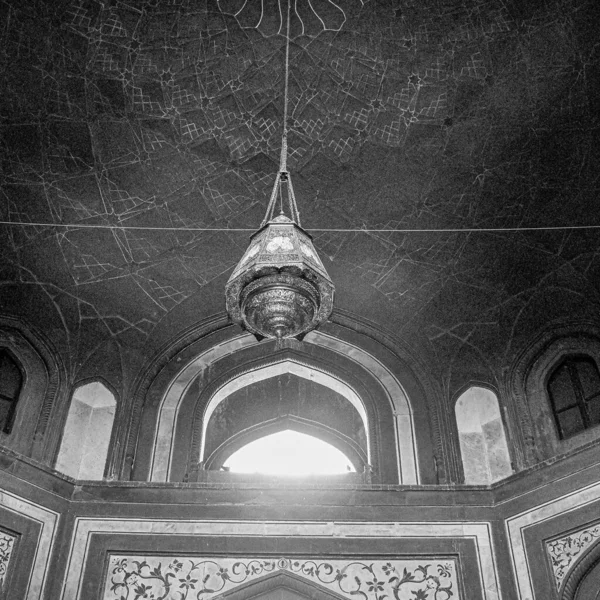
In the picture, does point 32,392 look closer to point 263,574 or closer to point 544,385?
point 263,574

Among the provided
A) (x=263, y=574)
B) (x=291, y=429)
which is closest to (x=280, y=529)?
(x=263, y=574)

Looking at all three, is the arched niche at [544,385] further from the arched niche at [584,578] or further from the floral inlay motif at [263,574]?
the floral inlay motif at [263,574]

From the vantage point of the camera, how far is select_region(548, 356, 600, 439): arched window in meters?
6.84

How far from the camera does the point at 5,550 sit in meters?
6.06

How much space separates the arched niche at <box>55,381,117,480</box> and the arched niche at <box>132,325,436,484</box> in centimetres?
24

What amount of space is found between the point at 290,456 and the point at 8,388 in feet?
10.4

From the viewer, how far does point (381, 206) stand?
305 inches

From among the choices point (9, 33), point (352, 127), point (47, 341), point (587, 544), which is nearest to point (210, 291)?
point (47, 341)

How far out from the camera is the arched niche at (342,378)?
715cm

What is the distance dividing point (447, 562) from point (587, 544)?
1062 millimetres

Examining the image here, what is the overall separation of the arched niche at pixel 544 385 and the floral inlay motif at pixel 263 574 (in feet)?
4.33

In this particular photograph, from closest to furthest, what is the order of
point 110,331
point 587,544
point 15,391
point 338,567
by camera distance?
point 587,544, point 338,567, point 15,391, point 110,331

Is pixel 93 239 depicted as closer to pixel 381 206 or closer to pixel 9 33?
pixel 9 33

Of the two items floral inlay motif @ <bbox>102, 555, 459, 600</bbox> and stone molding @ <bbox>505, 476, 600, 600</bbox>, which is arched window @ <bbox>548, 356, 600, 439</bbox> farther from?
floral inlay motif @ <bbox>102, 555, 459, 600</bbox>
